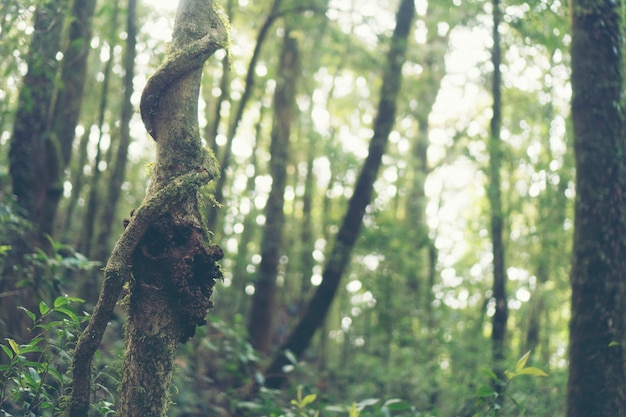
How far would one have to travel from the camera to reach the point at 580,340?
5.48 metres

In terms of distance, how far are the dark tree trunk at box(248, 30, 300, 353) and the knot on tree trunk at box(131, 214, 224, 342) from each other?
9845mm

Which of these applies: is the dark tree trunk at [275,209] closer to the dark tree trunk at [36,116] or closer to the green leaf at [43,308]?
the dark tree trunk at [36,116]

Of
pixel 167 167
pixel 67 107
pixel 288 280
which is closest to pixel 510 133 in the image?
pixel 288 280

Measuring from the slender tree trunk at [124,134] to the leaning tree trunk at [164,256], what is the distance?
22.8ft

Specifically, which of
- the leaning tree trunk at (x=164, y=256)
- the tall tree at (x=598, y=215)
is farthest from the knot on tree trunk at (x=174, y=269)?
the tall tree at (x=598, y=215)

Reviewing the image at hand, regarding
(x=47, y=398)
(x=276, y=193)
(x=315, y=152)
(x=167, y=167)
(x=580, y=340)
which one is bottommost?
(x=47, y=398)

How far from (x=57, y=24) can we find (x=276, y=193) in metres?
7.50

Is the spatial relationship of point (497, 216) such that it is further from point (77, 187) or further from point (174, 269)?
point (77, 187)

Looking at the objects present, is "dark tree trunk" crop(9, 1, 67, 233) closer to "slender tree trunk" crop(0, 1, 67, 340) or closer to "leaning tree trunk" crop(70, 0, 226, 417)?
"slender tree trunk" crop(0, 1, 67, 340)

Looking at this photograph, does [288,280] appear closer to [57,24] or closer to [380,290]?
[380,290]

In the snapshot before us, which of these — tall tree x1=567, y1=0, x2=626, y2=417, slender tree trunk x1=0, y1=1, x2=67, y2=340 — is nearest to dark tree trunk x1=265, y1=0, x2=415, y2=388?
slender tree trunk x1=0, y1=1, x2=67, y2=340

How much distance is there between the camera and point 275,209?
46.4 feet

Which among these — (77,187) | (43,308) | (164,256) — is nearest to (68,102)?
(77,187)

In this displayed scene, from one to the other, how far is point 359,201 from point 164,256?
670cm
